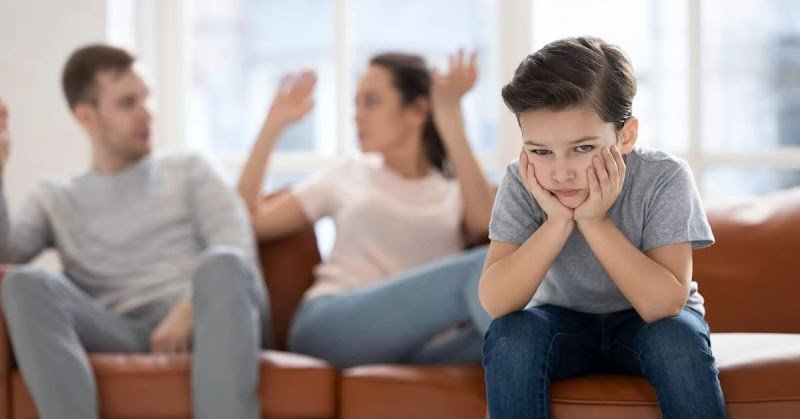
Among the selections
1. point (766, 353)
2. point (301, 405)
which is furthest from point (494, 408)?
point (301, 405)

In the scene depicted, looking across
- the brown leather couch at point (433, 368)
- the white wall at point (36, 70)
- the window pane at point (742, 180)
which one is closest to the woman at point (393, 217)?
the brown leather couch at point (433, 368)

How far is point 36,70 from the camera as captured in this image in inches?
130

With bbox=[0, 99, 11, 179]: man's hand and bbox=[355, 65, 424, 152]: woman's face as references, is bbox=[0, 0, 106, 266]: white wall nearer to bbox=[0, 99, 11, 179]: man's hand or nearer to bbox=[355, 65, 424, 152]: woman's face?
bbox=[0, 99, 11, 179]: man's hand

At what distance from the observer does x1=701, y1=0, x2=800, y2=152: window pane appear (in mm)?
3316

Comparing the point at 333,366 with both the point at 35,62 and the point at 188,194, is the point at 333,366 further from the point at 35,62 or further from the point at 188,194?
the point at 35,62

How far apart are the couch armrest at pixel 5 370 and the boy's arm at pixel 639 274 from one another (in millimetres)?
1257

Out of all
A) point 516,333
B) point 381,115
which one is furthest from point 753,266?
point 381,115

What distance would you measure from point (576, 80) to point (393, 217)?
3.63 ft

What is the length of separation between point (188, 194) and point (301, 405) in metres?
0.77

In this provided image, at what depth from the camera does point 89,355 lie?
2277mm

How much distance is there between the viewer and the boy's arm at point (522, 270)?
5.39 feet

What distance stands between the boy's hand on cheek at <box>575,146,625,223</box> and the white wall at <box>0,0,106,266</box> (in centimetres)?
215

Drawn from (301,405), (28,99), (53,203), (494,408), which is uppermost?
(28,99)

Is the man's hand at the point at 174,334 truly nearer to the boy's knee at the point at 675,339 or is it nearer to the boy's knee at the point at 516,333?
the boy's knee at the point at 516,333
